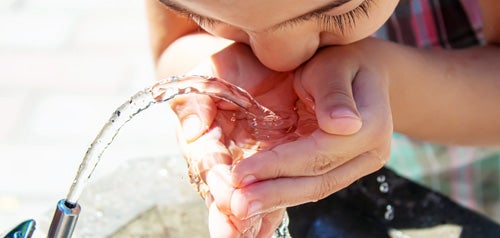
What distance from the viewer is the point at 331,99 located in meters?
0.80

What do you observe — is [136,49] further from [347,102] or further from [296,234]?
[347,102]

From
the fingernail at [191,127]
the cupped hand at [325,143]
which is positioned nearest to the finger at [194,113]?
the fingernail at [191,127]

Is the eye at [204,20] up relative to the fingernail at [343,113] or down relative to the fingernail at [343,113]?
up

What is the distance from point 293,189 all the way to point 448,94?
0.37 m

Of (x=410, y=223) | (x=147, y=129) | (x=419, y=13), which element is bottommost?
(x=147, y=129)

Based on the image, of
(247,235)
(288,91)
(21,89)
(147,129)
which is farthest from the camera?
(21,89)

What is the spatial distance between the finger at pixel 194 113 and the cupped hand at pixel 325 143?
0.10 metres

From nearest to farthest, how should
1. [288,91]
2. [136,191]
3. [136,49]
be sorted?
[288,91], [136,191], [136,49]

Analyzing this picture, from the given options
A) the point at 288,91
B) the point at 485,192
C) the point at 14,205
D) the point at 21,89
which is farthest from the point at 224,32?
the point at 21,89

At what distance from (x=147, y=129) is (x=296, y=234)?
2.33ft

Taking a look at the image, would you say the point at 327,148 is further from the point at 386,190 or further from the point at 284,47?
the point at 386,190

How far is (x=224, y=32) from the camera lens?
84 centimetres

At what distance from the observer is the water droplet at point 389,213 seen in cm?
106

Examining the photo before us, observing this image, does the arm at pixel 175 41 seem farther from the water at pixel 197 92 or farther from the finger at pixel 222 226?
the finger at pixel 222 226
